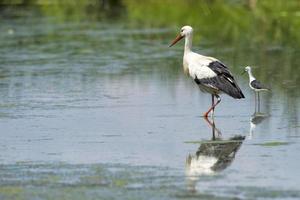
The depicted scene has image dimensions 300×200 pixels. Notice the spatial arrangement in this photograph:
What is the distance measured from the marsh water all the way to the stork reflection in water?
13mm

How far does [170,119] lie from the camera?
1344 cm

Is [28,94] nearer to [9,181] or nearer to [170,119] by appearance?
[170,119]

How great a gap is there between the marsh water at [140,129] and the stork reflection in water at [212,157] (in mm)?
13

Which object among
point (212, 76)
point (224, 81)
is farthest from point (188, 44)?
point (224, 81)

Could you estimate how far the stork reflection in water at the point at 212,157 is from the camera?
32.6ft

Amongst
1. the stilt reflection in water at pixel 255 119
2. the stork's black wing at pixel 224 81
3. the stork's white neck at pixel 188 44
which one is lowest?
the stilt reflection in water at pixel 255 119

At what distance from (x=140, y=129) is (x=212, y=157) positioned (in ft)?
7.05

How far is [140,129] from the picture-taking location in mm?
12711

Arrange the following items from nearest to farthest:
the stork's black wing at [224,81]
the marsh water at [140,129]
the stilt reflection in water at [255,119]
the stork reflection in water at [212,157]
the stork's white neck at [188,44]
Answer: the marsh water at [140,129]
the stork reflection in water at [212,157]
the stilt reflection in water at [255,119]
the stork's black wing at [224,81]
the stork's white neck at [188,44]

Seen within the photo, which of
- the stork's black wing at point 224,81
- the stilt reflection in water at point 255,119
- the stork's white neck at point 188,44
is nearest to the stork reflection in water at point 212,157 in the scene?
the stilt reflection in water at point 255,119

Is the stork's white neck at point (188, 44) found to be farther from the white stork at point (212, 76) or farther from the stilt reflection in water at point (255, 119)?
the stilt reflection in water at point (255, 119)

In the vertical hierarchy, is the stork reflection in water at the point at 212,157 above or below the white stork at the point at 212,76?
below

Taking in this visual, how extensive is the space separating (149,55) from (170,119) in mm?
8909

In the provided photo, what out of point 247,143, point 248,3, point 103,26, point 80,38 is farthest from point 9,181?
point 248,3
